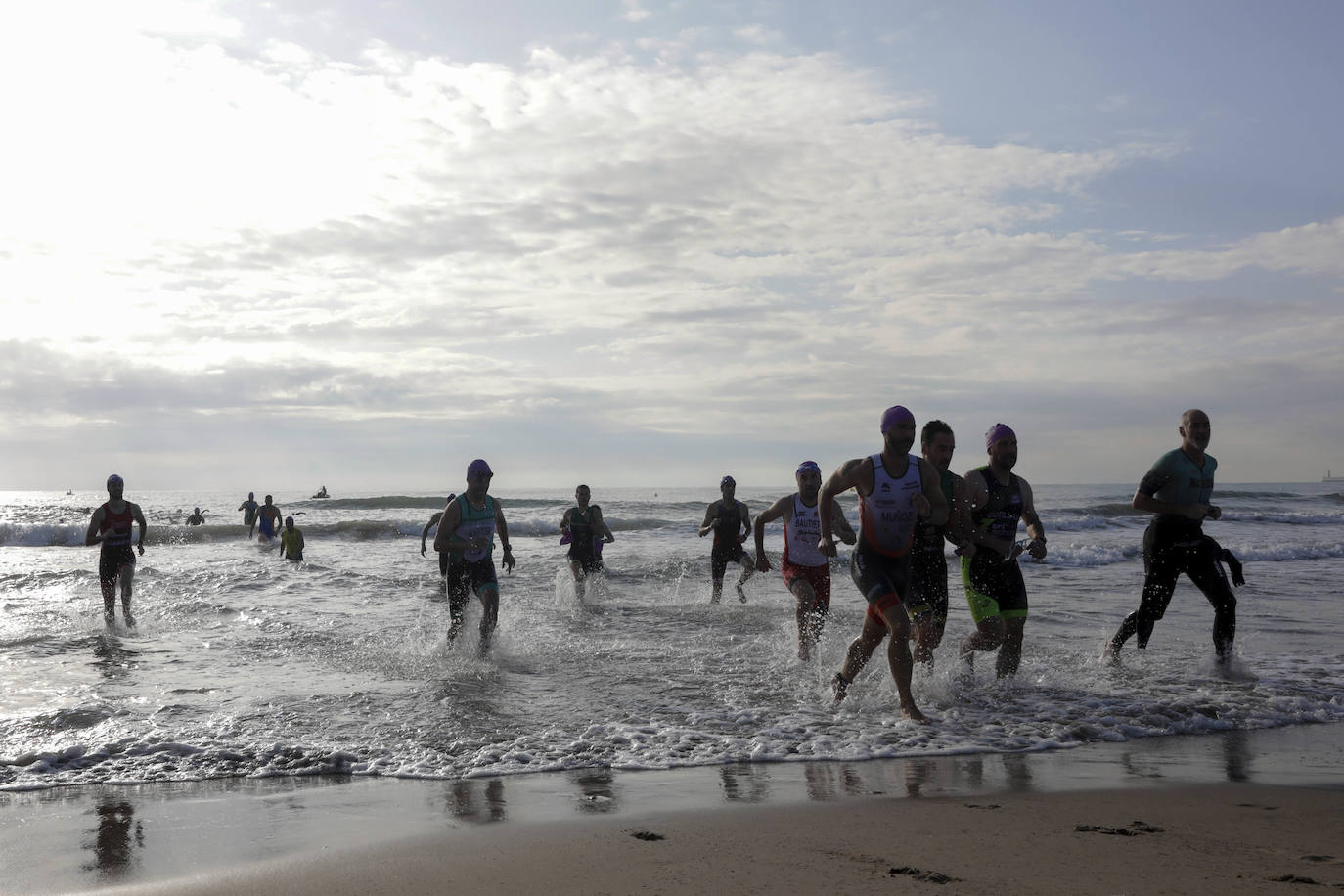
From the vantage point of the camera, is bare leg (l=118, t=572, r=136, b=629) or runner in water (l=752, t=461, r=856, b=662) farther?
bare leg (l=118, t=572, r=136, b=629)

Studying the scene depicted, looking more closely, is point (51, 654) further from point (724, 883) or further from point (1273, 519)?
point (1273, 519)

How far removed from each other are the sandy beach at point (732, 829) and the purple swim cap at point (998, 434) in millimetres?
2218

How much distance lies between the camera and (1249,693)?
7.21 metres

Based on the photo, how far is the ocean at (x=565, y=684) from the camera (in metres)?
5.78

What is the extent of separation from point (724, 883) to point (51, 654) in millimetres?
8665

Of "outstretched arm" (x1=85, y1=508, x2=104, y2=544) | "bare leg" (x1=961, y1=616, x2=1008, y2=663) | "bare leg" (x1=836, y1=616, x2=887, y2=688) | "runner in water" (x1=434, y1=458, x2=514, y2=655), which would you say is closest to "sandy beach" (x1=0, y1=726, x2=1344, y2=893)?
"bare leg" (x1=836, y1=616, x2=887, y2=688)

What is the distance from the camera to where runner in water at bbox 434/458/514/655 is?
8.60 metres

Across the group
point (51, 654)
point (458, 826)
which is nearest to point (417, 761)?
point (458, 826)

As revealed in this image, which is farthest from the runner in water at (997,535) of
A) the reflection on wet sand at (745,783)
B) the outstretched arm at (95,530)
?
the outstretched arm at (95,530)

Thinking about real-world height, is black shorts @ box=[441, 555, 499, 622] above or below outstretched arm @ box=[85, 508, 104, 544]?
below

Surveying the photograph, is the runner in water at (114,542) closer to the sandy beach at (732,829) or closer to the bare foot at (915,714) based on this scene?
the sandy beach at (732,829)

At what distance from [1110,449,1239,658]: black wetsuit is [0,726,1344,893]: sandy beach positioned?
2.19m

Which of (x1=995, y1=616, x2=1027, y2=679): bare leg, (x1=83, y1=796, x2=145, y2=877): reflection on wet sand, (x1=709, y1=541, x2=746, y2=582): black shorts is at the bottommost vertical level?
(x1=83, y1=796, x2=145, y2=877): reflection on wet sand

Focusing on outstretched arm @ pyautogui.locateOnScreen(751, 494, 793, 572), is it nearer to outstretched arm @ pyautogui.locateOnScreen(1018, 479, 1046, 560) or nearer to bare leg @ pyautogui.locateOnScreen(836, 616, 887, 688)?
bare leg @ pyautogui.locateOnScreen(836, 616, 887, 688)
